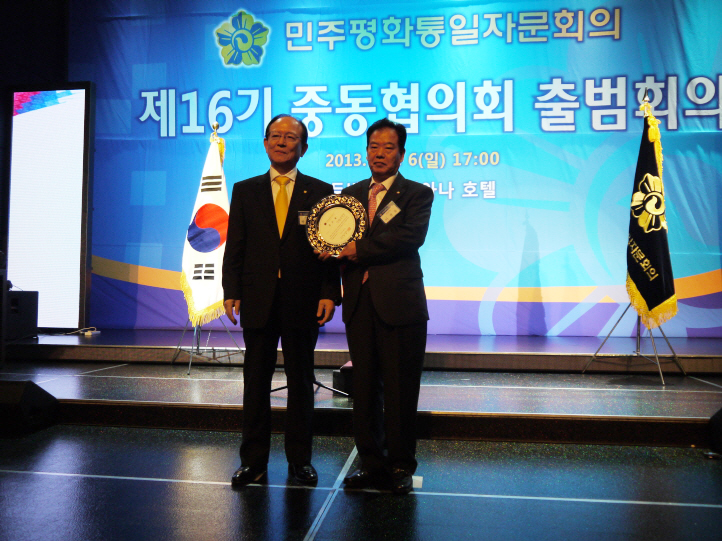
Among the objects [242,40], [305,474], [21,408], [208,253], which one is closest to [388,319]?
[305,474]

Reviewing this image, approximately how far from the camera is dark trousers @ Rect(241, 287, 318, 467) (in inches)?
89.6

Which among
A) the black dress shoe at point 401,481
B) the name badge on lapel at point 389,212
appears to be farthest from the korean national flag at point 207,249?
the black dress shoe at point 401,481

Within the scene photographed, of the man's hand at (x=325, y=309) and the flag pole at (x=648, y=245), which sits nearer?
the man's hand at (x=325, y=309)

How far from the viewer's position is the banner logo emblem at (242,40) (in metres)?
6.02

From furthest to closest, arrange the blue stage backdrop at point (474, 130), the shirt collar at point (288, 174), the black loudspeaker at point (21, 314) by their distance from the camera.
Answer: the blue stage backdrop at point (474, 130)
the black loudspeaker at point (21, 314)
the shirt collar at point (288, 174)

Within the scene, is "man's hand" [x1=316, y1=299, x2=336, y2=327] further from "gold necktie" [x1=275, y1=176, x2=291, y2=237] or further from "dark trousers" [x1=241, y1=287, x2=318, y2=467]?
"gold necktie" [x1=275, y1=176, x2=291, y2=237]

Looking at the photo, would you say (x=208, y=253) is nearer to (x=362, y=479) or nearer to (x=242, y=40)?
(x=362, y=479)

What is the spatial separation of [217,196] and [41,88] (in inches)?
114

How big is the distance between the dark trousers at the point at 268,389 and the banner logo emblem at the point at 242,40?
4465mm

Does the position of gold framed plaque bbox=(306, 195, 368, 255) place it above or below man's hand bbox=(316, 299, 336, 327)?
above

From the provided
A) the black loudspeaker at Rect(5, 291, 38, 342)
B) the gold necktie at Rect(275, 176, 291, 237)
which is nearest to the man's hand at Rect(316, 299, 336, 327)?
the gold necktie at Rect(275, 176, 291, 237)

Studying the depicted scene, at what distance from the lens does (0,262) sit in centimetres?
471

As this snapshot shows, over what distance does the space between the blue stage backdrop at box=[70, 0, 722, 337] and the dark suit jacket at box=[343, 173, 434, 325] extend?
137 inches

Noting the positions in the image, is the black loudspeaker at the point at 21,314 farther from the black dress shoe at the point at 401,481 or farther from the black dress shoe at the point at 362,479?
the black dress shoe at the point at 401,481
